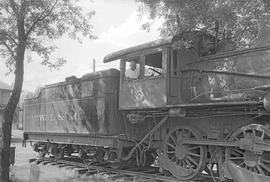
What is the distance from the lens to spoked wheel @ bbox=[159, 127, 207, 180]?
31.1 ft

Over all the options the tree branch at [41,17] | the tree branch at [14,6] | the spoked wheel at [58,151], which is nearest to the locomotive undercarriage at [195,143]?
the spoked wheel at [58,151]

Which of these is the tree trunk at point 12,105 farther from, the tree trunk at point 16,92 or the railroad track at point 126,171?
the railroad track at point 126,171

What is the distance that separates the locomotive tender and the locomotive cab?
27mm

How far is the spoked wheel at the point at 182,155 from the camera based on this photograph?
9.48 metres

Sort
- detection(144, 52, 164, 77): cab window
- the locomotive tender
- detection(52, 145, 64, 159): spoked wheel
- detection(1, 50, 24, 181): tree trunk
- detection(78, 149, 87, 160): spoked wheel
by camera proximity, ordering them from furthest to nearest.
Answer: detection(52, 145, 64, 159): spoked wheel < detection(78, 149, 87, 160): spoked wheel < detection(144, 52, 164, 77): cab window < detection(1, 50, 24, 181): tree trunk < the locomotive tender

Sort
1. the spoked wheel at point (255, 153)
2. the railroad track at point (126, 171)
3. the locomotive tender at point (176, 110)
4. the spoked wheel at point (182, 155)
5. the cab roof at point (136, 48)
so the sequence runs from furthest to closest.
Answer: the railroad track at point (126, 171) → the cab roof at point (136, 48) → the spoked wheel at point (182, 155) → the locomotive tender at point (176, 110) → the spoked wheel at point (255, 153)

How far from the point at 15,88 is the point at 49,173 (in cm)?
318

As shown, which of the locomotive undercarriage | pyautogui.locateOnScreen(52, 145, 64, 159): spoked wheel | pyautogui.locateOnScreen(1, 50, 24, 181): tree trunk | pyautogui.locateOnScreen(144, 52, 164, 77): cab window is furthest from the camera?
pyautogui.locateOnScreen(52, 145, 64, 159): spoked wheel

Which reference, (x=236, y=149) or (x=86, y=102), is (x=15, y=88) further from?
(x=236, y=149)

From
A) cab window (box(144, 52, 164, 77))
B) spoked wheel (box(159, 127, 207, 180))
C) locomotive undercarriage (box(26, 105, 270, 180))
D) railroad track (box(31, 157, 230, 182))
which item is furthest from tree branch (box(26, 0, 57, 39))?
spoked wheel (box(159, 127, 207, 180))

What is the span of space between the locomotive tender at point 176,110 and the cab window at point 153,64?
0.09ft

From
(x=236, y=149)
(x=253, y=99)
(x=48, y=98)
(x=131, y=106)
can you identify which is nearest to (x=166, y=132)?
(x=131, y=106)

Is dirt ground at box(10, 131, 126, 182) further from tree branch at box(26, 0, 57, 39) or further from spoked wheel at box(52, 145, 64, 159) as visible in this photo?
tree branch at box(26, 0, 57, 39)

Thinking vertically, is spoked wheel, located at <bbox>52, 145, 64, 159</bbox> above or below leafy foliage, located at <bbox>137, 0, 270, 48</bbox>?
below
